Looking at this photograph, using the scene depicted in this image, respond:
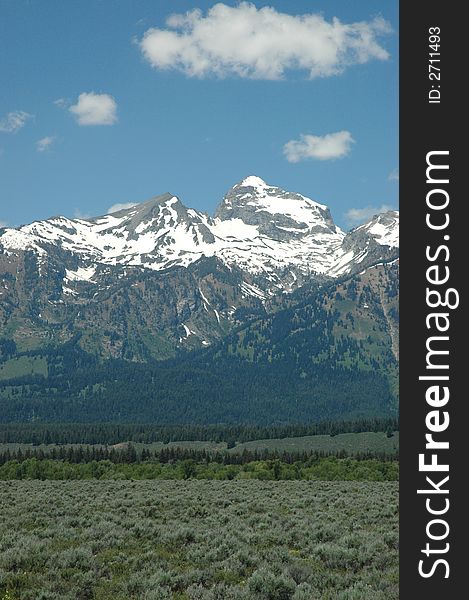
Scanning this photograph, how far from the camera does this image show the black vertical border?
25.0 feet

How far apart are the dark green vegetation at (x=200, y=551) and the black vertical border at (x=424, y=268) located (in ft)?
24.3

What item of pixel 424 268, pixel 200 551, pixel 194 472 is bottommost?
pixel 194 472

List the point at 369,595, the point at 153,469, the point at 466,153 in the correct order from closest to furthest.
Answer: the point at 466,153
the point at 369,595
the point at 153,469

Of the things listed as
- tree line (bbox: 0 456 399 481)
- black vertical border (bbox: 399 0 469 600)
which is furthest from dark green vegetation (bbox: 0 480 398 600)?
tree line (bbox: 0 456 399 481)

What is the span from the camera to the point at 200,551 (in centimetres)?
2081

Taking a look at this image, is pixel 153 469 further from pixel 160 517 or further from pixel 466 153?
pixel 466 153

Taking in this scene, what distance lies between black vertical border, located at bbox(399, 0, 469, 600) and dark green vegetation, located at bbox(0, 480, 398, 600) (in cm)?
740

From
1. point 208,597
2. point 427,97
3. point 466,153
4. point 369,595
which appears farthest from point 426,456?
point 208,597

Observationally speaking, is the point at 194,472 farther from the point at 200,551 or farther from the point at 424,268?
the point at 424,268

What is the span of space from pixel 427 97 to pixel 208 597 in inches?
501

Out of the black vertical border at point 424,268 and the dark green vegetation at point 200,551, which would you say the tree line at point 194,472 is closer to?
the dark green vegetation at point 200,551

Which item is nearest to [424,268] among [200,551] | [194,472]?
[200,551]

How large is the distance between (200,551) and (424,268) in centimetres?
1603

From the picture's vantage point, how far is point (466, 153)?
8.27 m
